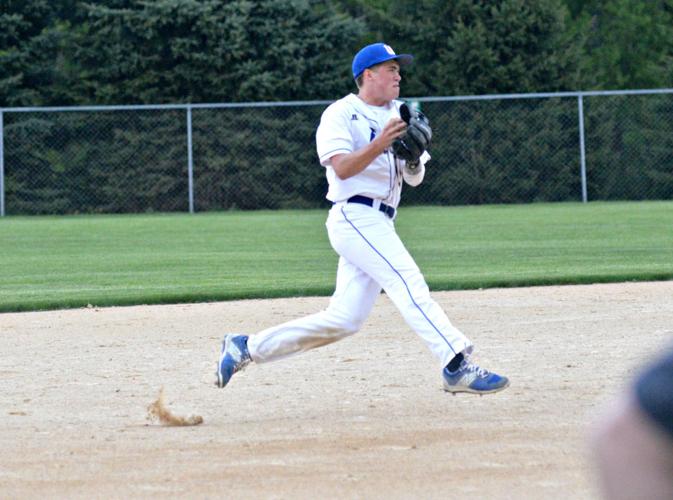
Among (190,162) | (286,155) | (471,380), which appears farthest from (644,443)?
(286,155)

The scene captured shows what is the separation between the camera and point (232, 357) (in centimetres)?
553

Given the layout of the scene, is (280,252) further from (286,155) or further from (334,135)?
(334,135)

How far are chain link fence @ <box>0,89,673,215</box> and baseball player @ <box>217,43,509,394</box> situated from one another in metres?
19.7

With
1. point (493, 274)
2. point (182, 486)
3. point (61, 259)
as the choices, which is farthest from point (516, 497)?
point (61, 259)

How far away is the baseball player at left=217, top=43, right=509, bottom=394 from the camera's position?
5195mm

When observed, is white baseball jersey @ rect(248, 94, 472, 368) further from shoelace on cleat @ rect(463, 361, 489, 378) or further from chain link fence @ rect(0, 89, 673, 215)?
chain link fence @ rect(0, 89, 673, 215)

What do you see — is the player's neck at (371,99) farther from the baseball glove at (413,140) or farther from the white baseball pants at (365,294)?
the white baseball pants at (365,294)

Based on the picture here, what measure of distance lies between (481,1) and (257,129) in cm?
909

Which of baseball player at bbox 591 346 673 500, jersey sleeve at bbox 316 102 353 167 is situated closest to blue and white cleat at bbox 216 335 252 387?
jersey sleeve at bbox 316 102 353 167

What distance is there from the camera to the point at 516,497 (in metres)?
3.74

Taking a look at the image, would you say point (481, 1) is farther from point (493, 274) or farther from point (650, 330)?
point (650, 330)

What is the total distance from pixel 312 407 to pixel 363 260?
0.80m

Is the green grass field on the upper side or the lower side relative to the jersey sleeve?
lower

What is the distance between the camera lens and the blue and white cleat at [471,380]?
5.19 m
